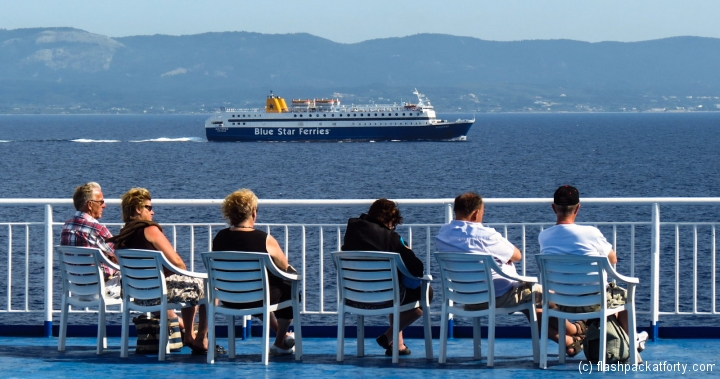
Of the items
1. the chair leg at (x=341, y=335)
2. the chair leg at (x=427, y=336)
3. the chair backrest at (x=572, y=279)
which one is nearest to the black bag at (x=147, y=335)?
the chair leg at (x=341, y=335)

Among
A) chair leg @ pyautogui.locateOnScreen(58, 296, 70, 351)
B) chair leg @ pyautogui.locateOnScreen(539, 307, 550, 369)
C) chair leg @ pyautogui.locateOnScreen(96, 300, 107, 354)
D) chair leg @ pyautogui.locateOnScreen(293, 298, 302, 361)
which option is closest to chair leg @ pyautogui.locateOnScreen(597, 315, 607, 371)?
chair leg @ pyautogui.locateOnScreen(539, 307, 550, 369)

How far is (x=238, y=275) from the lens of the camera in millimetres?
5508

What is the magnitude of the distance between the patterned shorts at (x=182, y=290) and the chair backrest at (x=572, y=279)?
1.83 m

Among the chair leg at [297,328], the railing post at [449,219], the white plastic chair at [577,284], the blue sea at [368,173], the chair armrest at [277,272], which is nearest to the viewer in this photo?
the white plastic chair at [577,284]

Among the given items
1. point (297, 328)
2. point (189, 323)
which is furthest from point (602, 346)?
point (189, 323)

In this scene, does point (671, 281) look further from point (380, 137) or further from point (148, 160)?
point (380, 137)

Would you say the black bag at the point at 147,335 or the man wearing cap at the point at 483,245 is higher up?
the man wearing cap at the point at 483,245

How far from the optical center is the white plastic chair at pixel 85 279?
18.9ft

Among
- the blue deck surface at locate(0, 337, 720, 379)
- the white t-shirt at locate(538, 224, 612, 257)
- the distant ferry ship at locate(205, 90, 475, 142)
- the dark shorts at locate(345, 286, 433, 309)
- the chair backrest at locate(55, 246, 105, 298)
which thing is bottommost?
the blue deck surface at locate(0, 337, 720, 379)

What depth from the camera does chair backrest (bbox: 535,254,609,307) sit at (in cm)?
522

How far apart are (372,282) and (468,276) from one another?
0.50 metres

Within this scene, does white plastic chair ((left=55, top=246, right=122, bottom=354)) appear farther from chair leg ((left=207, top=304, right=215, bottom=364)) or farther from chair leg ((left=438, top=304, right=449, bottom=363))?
chair leg ((left=438, top=304, right=449, bottom=363))

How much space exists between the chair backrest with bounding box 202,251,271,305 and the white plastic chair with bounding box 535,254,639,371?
1.40 metres

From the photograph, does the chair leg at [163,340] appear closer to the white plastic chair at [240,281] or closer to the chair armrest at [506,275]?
the white plastic chair at [240,281]
